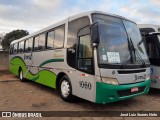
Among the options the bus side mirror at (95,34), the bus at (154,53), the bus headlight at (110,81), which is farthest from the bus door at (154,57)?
the bus side mirror at (95,34)

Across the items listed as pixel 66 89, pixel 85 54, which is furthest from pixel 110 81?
pixel 66 89

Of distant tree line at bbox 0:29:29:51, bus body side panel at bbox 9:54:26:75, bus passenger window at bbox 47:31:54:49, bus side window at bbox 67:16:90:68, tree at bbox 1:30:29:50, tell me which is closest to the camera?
bus side window at bbox 67:16:90:68

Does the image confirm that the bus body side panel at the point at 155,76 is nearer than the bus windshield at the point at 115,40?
No

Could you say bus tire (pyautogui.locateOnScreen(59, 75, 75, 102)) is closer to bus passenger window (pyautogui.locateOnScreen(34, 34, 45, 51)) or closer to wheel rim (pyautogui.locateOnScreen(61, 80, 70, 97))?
wheel rim (pyautogui.locateOnScreen(61, 80, 70, 97))

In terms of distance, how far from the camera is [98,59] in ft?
18.4

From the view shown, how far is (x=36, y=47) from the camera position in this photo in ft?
34.6

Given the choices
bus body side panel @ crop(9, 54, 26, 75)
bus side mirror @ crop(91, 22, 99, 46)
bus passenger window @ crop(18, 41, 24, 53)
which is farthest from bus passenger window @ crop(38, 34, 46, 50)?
bus side mirror @ crop(91, 22, 99, 46)

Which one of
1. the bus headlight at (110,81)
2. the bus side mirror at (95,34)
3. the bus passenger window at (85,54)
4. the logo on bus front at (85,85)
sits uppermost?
the bus side mirror at (95,34)

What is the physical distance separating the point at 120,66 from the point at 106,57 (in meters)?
0.47

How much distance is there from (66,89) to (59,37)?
6.92ft

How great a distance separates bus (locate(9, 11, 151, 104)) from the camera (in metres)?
5.63

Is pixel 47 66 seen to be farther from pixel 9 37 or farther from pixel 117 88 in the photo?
pixel 9 37

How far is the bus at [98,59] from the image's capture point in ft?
18.5

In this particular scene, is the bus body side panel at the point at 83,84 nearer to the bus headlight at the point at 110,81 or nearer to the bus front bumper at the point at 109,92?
the bus front bumper at the point at 109,92
